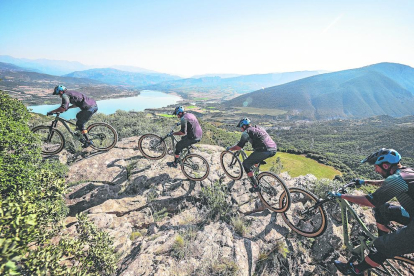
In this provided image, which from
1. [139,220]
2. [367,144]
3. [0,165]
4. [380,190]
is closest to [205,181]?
[139,220]

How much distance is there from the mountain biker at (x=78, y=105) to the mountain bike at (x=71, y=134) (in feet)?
1.07

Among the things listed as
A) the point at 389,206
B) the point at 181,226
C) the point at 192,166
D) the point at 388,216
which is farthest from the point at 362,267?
the point at 192,166

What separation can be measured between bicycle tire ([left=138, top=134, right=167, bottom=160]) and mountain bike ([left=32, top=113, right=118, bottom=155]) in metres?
1.51

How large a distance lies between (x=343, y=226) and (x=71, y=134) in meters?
12.2

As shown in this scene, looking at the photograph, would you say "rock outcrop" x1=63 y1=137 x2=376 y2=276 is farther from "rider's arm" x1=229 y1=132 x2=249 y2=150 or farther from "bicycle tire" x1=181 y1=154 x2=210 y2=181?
"rider's arm" x1=229 y1=132 x2=249 y2=150

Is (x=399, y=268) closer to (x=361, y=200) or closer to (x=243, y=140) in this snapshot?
(x=361, y=200)

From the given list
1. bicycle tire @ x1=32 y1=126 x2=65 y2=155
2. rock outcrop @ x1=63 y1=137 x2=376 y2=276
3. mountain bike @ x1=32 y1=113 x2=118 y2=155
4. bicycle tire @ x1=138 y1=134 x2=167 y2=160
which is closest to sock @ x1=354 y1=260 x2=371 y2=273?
rock outcrop @ x1=63 y1=137 x2=376 y2=276

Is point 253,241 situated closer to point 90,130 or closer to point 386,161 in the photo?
point 386,161

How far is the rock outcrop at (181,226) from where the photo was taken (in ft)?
15.2

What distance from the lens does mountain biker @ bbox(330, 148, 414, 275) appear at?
3.76 m

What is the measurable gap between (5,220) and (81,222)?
5.61 ft

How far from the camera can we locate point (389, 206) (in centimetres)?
496

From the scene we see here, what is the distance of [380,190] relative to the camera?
153 inches

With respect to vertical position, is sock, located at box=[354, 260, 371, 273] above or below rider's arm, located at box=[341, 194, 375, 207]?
below
